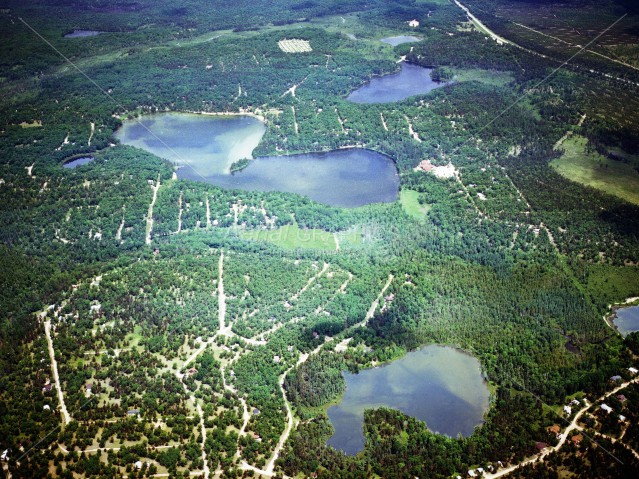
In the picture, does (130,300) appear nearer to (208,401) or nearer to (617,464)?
(208,401)

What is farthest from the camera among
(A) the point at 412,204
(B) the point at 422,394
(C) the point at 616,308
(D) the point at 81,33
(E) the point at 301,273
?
(D) the point at 81,33

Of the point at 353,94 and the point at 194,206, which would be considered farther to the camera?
the point at 353,94

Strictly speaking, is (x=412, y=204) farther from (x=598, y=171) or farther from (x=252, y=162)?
(x=598, y=171)

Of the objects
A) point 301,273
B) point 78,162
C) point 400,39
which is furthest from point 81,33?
point 301,273

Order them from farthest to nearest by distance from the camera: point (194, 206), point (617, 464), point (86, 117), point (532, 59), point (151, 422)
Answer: point (532, 59), point (86, 117), point (194, 206), point (151, 422), point (617, 464)

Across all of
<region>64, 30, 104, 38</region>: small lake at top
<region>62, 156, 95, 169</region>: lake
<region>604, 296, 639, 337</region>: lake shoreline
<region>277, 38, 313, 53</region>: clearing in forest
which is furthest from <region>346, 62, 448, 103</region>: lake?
<region>64, 30, 104, 38</region>: small lake at top

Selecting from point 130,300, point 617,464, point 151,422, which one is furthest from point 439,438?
point 130,300
